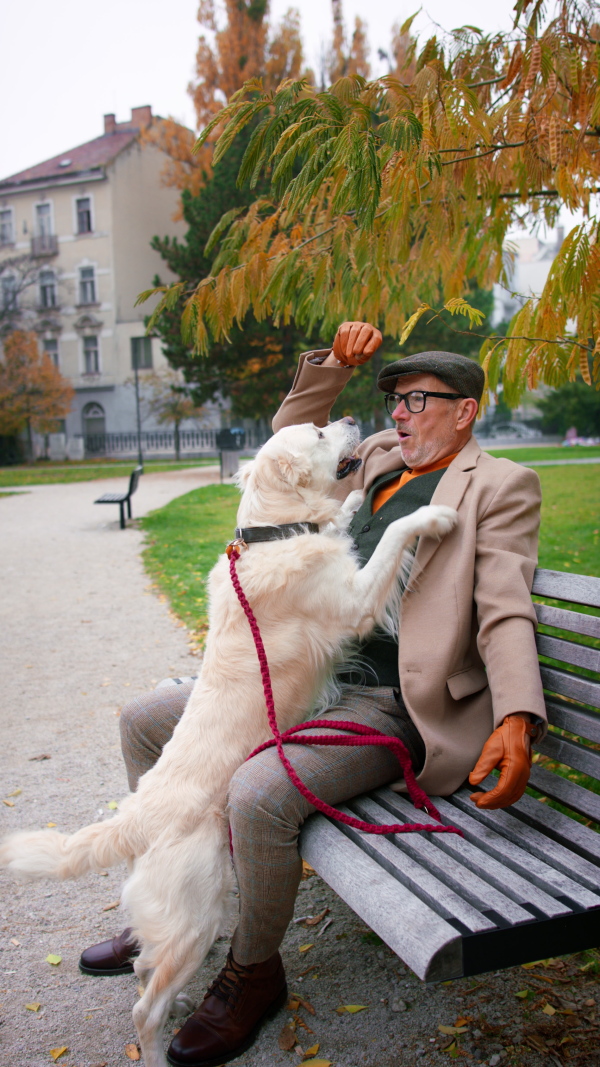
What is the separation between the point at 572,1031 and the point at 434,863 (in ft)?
2.72

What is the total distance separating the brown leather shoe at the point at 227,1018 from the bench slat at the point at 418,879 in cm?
54

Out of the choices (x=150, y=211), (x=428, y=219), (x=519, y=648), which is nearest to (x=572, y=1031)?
(x=519, y=648)

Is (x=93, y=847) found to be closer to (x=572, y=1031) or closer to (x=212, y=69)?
(x=572, y=1031)

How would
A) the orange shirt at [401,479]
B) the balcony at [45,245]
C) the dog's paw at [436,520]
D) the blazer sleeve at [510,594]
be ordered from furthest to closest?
the balcony at [45,245] → the orange shirt at [401,479] → the dog's paw at [436,520] → the blazer sleeve at [510,594]

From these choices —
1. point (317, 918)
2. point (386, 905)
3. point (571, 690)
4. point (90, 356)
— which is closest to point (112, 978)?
point (317, 918)

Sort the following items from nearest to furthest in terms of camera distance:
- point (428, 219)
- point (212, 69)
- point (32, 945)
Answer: point (32, 945)
point (428, 219)
point (212, 69)

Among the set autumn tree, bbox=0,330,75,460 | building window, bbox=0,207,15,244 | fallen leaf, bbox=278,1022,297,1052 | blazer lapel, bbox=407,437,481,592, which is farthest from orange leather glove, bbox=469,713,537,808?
building window, bbox=0,207,15,244

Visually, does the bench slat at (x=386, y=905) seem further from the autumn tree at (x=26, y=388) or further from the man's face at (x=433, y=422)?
the autumn tree at (x=26, y=388)

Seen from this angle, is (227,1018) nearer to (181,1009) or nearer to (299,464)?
(181,1009)

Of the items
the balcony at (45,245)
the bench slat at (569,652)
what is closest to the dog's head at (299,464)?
the bench slat at (569,652)

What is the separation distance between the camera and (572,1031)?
2213 mm

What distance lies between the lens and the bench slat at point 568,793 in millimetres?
2121

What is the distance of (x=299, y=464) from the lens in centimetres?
285

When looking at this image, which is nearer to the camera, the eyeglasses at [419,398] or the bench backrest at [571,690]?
the bench backrest at [571,690]
